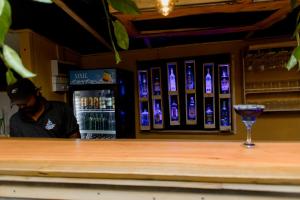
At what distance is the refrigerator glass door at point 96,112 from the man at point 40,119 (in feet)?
4.60

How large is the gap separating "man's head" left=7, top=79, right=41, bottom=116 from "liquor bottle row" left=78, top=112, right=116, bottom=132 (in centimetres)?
167

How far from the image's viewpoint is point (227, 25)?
3.48 meters

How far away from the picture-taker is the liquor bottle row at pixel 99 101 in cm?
431

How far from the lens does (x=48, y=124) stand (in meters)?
2.74

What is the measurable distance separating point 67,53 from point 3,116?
1.39 m

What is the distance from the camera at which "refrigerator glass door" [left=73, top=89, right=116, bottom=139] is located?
169 inches

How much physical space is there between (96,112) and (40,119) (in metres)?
1.69

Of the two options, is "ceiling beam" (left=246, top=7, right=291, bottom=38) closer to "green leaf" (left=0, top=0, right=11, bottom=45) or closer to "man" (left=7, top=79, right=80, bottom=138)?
"man" (left=7, top=79, right=80, bottom=138)

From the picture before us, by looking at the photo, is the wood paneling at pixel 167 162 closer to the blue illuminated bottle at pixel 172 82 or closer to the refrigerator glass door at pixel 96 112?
the refrigerator glass door at pixel 96 112

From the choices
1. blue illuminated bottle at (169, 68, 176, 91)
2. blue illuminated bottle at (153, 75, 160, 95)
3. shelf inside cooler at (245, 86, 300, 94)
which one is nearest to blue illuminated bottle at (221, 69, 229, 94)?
shelf inside cooler at (245, 86, 300, 94)

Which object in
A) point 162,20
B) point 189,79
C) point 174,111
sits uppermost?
point 162,20

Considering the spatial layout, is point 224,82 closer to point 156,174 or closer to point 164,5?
point 164,5

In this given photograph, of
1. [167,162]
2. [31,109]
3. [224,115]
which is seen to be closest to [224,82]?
[224,115]

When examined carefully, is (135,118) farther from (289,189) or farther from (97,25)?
(289,189)
